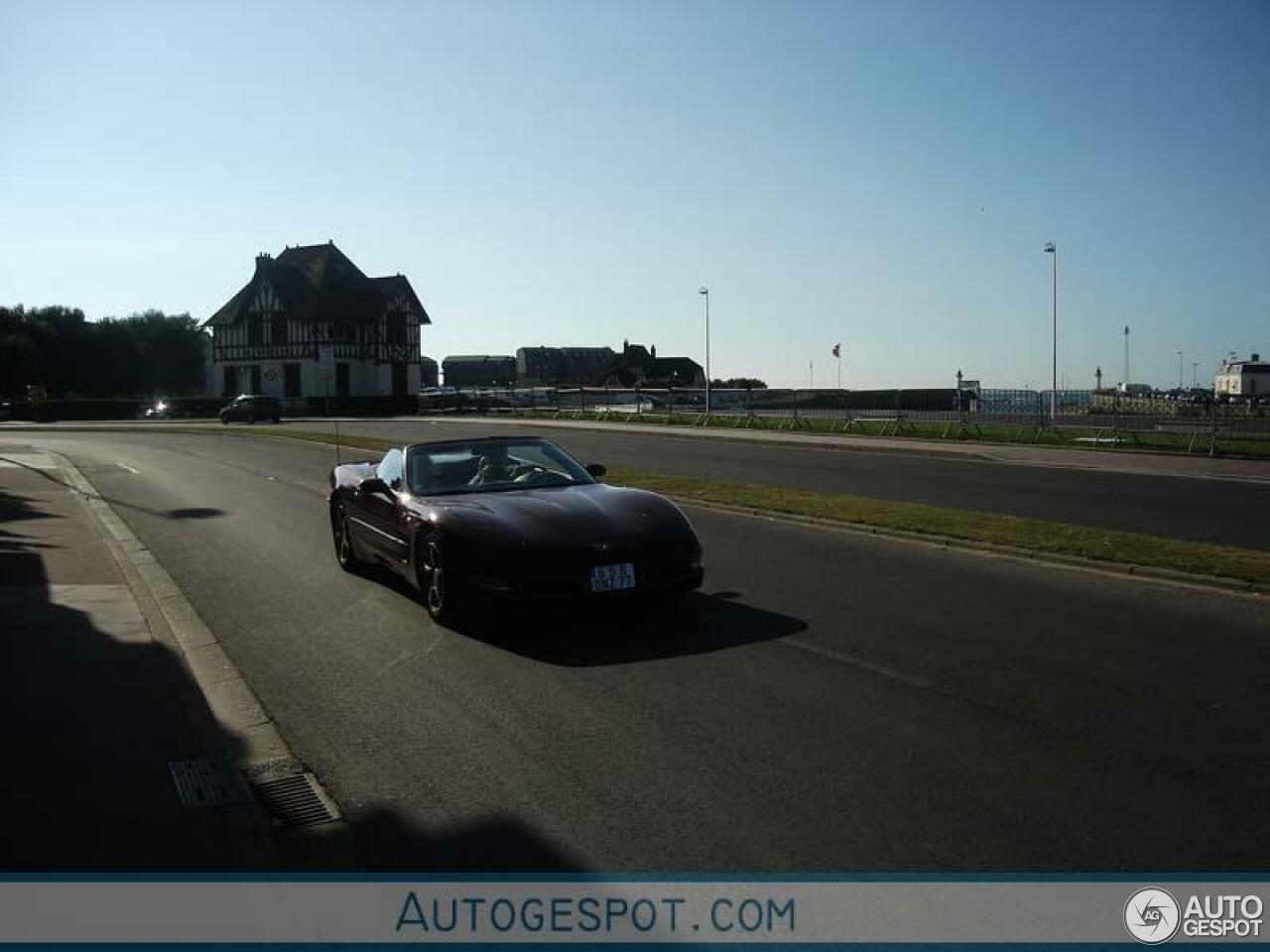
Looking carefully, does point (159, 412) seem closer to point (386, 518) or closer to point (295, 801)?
point (386, 518)

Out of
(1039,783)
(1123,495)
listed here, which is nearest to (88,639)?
(1039,783)

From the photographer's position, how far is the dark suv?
185 feet

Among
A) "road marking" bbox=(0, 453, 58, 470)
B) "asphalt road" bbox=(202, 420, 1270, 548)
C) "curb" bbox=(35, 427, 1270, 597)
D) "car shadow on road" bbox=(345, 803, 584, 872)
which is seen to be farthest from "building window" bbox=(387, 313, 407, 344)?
"car shadow on road" bbox=(345, 803, 584, 872)

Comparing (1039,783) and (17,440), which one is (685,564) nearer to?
(1039,783)

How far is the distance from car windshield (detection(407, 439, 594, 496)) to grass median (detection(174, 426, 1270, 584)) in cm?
496

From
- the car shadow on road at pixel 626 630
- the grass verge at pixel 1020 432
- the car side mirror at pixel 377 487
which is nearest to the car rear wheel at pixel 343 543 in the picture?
the car side mirror at pixel 377 487

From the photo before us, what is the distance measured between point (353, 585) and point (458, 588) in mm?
2751

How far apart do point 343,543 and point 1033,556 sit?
6664 mm

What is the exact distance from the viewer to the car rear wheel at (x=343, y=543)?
36.6 ft

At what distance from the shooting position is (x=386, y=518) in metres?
9.62

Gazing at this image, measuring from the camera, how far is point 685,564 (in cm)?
821

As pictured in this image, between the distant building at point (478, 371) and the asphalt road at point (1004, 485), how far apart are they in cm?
11347

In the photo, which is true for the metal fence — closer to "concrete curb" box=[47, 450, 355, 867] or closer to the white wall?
"concrete curb" box=[47, 450, 355, 867]

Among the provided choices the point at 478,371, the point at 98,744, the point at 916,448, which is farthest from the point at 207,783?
the point at 478,371
